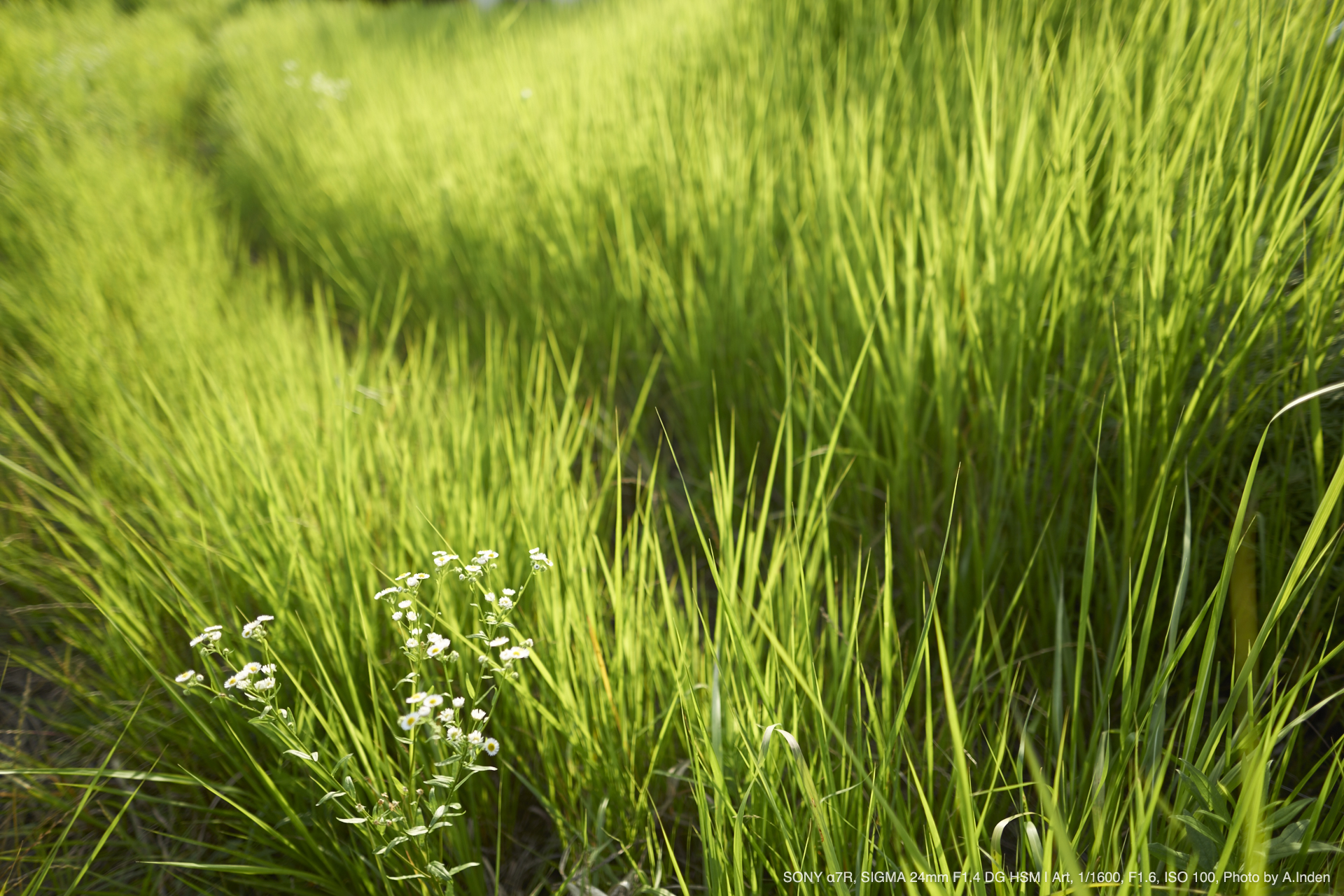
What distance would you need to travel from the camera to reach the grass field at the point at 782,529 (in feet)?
2.24

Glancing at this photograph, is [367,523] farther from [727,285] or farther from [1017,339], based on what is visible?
[1017,339]

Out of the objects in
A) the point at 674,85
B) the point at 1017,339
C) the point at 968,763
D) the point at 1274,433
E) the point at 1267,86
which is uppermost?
the point at 674,85

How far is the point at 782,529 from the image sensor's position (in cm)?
120

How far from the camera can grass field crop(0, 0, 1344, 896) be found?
2.24 ft

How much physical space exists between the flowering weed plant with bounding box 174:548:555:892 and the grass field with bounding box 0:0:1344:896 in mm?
11

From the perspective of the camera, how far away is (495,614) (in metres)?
0.73

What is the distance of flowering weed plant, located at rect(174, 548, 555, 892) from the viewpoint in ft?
2.18

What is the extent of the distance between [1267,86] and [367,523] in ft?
5.52

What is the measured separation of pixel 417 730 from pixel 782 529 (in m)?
0.66

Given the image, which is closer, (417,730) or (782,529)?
(417,730)

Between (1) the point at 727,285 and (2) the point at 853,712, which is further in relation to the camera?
(1) the point at 727,285

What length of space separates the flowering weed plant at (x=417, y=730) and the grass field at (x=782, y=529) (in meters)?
0.01

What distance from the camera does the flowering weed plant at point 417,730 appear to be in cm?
67

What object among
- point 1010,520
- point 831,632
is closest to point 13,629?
point 831,632
